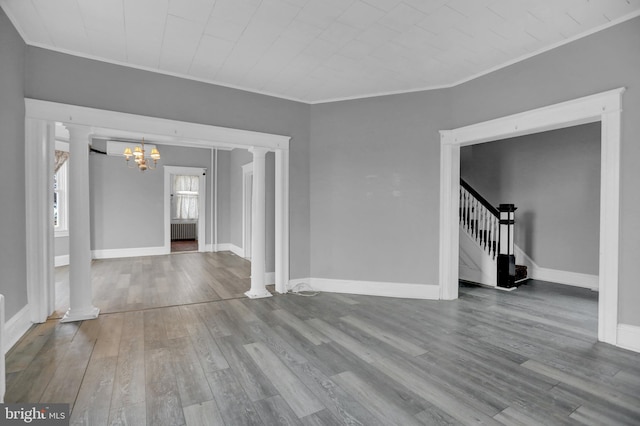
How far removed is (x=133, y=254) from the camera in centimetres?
789

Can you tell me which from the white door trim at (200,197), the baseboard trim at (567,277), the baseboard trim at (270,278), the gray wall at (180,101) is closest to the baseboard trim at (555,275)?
the baseboard trim at (567,277)

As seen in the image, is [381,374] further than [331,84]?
No

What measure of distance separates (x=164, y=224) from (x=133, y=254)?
987 mm

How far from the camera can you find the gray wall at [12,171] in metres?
2.77

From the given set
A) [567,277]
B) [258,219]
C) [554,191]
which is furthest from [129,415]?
[554,191]

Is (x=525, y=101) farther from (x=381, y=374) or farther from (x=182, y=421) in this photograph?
(x=182, y=421)

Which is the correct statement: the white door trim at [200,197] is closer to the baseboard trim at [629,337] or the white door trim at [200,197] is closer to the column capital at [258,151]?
the column capital at [258,151]

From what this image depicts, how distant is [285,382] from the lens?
7.64 ft

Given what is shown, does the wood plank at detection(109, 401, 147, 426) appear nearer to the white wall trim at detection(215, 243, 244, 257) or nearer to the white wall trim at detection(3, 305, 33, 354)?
the white wall trim at detection(3, 305, 33, 354)

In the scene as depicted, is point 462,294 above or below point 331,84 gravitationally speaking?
below

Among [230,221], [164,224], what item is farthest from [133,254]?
[230,221]

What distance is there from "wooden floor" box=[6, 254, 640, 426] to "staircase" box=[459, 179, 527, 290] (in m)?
1.35

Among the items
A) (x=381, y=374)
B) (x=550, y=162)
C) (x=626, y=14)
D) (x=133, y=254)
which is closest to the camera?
(x=381, y=374)

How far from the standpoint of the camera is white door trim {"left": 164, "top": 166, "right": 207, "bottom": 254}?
8.25 meters
